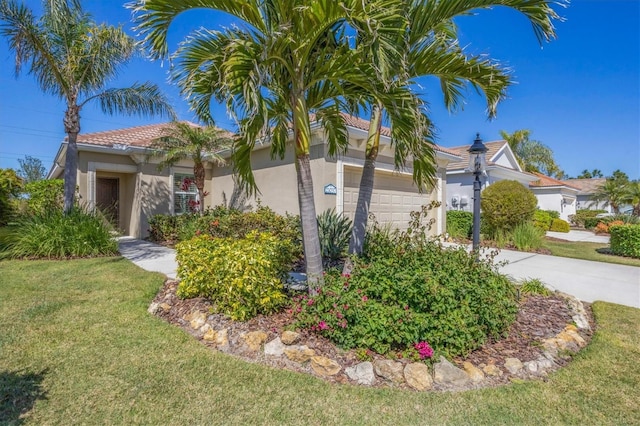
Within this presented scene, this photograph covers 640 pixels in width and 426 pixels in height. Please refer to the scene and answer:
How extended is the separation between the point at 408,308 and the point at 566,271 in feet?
21.4

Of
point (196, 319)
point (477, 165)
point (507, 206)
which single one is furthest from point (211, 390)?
point (507, 206)

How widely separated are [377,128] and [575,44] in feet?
26.4

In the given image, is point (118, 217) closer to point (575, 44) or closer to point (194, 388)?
point (194, 388)

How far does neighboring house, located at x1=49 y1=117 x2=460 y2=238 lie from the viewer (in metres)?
9.59

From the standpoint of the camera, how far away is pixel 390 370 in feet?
10.5

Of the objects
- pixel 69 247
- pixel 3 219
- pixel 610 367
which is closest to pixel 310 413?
pixel 610 367

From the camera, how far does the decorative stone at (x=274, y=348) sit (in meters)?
3.55

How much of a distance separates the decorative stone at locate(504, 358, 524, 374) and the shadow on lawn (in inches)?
170

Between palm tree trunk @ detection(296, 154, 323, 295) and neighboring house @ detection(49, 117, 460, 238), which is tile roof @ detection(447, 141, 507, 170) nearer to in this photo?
neighboring house @ detection(49, 117, 460, 238)

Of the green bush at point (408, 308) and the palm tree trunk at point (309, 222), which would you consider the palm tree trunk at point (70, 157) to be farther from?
the green bush at point (408, 308)

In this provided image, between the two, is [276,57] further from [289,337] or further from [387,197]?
[387,197]

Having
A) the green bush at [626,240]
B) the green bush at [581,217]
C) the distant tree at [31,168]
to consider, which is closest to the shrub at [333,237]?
the green bush at [626,240]

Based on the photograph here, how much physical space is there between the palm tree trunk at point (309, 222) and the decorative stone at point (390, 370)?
1.34 metres

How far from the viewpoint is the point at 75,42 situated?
906 centimetres
